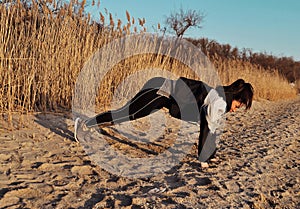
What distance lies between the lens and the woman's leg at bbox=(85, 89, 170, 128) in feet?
9.50

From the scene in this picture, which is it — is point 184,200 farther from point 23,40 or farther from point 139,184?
point 23,40

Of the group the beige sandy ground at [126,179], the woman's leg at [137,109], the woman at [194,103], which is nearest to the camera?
the beige sandy ground at [126,179]

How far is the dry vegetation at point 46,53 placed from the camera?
10.1 ft

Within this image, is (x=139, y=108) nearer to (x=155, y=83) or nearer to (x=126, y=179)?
(x=155, y=83)

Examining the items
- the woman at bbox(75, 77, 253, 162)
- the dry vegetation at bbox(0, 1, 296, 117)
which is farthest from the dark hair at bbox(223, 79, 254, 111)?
the dry vegetation at bbox(0, 1, 296, 117)

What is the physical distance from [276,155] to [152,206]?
72.9 inches

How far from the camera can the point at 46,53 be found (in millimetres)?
3521

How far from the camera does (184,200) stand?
1912 millimetres

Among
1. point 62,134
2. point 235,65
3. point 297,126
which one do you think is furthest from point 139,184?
point 235,65

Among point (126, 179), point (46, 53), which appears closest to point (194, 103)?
point (126, 179)

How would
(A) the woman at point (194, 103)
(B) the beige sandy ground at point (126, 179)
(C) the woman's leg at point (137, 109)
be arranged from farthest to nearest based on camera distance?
(C) the woman's leg at point (137, 109)
(A) the woman at point (194, 103)
(B) the beige sandy ground at point (126, 179)

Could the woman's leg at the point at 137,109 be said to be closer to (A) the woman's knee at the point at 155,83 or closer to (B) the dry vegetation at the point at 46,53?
(A) the woman's knee at the point at 155,83

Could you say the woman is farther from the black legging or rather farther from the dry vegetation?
the dry vegetation

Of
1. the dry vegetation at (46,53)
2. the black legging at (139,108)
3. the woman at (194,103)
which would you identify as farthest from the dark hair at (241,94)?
the dry vegetation at (46,53)
